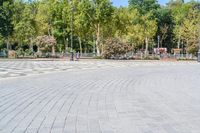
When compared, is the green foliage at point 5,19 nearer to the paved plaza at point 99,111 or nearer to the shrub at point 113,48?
the shrub at point 113,48

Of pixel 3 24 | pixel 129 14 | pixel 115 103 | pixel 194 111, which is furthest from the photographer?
pixel 129 14

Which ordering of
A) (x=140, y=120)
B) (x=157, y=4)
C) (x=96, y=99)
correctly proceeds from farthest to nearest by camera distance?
(x=157, y=4) < (x=96, y=99) < (x=140, y=120)

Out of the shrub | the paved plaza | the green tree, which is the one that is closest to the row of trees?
the green tree

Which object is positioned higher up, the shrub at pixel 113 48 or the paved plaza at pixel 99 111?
the shrub at pixel 113 48

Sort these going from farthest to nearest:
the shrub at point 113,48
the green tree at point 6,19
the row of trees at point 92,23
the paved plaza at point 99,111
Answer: the row of trees at point 92,23 → the green tree at point 6,19 → the shrub at point 113,48 → the paved plaza at point 99,111

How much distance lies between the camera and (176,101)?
11.1m

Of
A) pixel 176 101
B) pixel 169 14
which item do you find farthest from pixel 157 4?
pixel 176 101

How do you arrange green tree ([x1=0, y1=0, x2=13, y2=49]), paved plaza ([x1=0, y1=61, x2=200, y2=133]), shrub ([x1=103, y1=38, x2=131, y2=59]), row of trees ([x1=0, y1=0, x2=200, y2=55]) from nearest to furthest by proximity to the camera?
1. paved plaza ([x1=0, y1=61, x2=200, y2=133])
2. shrub ([x1=103, y1=38, x2=131, y2=59])
3. green tree ([x1=0, y1=0, x2=13, y2=49])
4. row of trees ([x1=0, y1=0, x2=200, y2=55])

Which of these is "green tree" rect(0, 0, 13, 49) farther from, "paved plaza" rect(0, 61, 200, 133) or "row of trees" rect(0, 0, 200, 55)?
"paved plaza" rect(0, 61, 200, 133)

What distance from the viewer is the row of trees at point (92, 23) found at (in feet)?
218

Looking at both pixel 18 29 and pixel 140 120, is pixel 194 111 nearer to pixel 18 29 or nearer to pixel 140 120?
pixel 140 120

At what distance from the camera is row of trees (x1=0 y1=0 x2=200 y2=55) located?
218 feet

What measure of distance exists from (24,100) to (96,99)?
6.00ft

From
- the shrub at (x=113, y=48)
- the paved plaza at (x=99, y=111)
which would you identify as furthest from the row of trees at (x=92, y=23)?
the paved plaza at (x=99, y=111)
